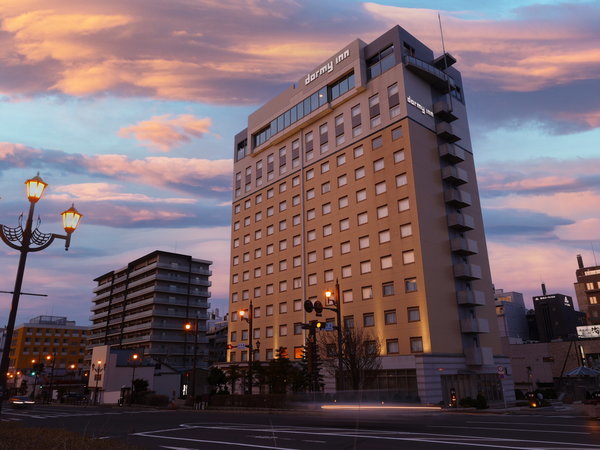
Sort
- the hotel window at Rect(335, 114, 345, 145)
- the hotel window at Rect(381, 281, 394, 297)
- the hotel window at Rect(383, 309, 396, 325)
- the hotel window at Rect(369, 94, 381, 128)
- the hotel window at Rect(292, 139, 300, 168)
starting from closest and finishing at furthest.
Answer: the hotel window at Rect(383, 309, 396, 325)
the hotel window at Rect(381, 281, 394, 297)
the hotel window at Rect(369, 94, 381, 128)
the hotel window at Rect(335, 114, 345, 145)
the hotel window at Rect(292, 139, 300, 168)

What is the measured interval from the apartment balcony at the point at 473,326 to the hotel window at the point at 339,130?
88.0 ft

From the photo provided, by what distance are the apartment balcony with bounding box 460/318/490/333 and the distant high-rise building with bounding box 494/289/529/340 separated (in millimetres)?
61155

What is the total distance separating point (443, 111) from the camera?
5734cm

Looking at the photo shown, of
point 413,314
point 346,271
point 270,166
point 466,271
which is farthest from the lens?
point 270,166

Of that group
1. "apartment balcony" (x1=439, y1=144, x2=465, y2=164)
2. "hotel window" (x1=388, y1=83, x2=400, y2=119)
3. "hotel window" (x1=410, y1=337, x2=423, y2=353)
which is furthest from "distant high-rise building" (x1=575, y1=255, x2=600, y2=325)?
"hotel window" (x1=388, y1=83, x2=400, y2=119)

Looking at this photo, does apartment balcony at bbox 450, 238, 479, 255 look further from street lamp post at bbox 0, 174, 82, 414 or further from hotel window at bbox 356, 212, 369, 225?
street lamp post at bbox 0, 174, 82, 414

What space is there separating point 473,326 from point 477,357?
3.19m

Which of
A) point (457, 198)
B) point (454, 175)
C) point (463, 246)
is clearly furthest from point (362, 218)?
point (463, 246)

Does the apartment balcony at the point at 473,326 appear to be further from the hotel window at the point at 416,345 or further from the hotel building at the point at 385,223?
the hotel window at the point at 416,345

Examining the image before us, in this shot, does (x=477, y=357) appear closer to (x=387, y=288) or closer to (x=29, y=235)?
(x=387, y=288)

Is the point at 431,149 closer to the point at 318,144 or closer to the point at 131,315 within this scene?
the point at 318,144

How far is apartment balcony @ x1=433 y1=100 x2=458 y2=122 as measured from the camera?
5731 centimetres

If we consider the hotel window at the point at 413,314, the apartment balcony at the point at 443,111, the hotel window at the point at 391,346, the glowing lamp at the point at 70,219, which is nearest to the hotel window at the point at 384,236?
the hotel window at the point at 413,314

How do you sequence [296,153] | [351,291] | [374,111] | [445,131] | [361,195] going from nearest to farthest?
[351,291]
[445,131]
[361,195]
[374,111]
[296,153]
